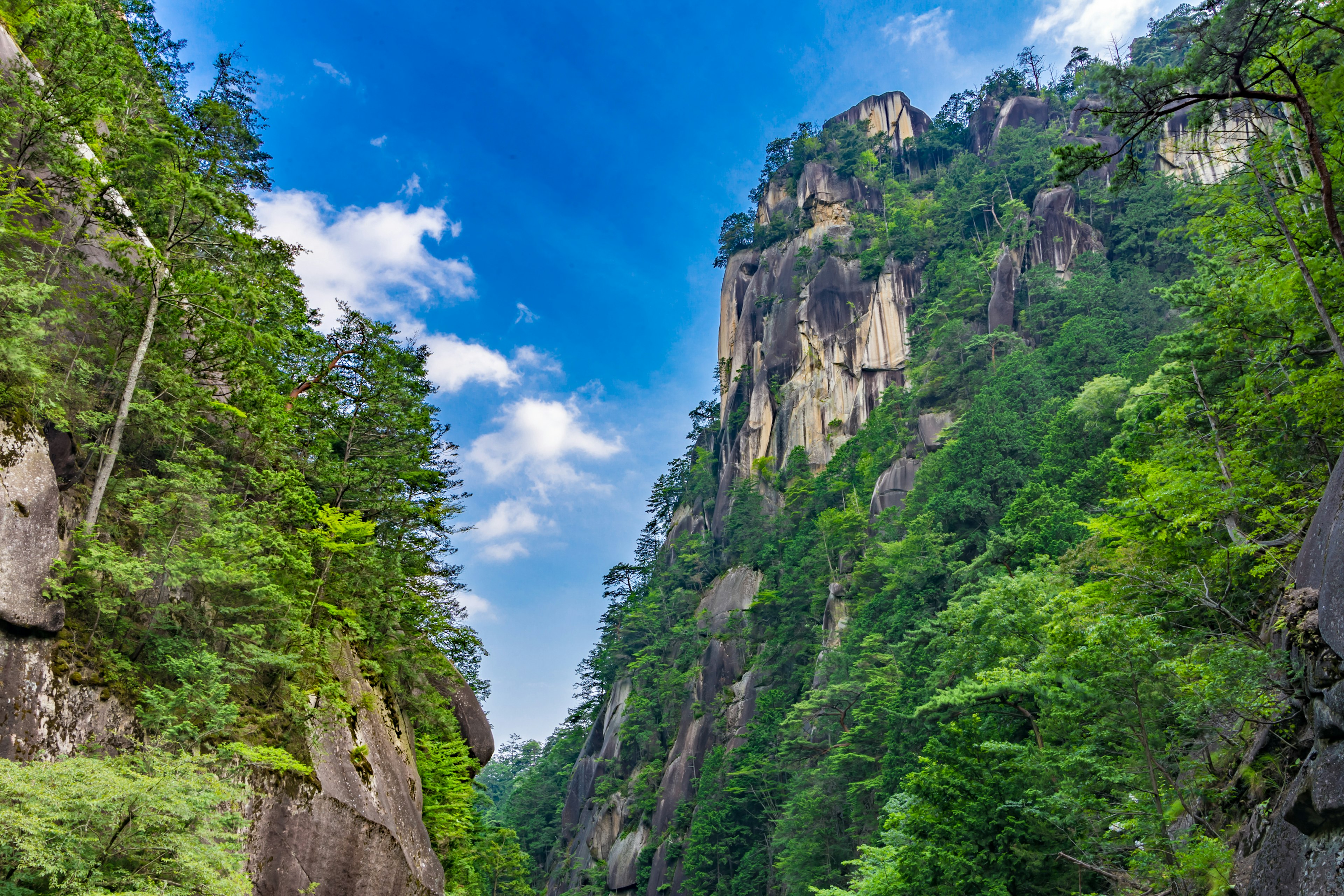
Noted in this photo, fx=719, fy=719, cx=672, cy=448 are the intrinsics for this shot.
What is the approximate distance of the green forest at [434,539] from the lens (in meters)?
7.53

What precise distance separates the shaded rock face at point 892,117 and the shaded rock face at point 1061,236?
25805 mm

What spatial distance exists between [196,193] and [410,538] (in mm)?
9052

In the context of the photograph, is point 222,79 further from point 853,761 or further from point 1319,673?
point 853,761

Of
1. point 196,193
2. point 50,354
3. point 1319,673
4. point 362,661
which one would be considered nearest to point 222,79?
point 196,193

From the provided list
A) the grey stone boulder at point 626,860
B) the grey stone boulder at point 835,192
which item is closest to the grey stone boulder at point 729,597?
the grey stone boulder at point 626,860

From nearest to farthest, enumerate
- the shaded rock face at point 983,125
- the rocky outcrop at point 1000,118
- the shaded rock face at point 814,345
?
the shaded rock face at point 814,345
the rocky outcrop at point 1000,118
the shaded rock face at point 983,125

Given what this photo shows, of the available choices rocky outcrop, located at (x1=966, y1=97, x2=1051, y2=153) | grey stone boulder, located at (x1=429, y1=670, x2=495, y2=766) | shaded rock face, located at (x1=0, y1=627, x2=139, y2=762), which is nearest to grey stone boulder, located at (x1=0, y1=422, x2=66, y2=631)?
shaded rock face, located at (x1=0, y1=627, x2=139, y2=762)

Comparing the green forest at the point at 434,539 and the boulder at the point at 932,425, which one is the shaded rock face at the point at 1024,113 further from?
the green forest at the point at 434,539

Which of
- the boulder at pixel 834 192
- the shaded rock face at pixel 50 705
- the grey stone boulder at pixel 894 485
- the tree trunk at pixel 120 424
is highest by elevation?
the boulder at pixel 834 192

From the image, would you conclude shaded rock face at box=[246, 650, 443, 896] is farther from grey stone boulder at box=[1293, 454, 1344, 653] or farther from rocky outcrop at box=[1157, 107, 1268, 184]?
rocky outcrop at box=[1157, 107, 1268, 184]

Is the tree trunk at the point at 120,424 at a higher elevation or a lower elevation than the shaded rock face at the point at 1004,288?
lower

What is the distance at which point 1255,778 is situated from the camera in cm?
799

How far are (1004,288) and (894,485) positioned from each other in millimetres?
13995

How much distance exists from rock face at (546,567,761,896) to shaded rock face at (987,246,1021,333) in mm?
20222
